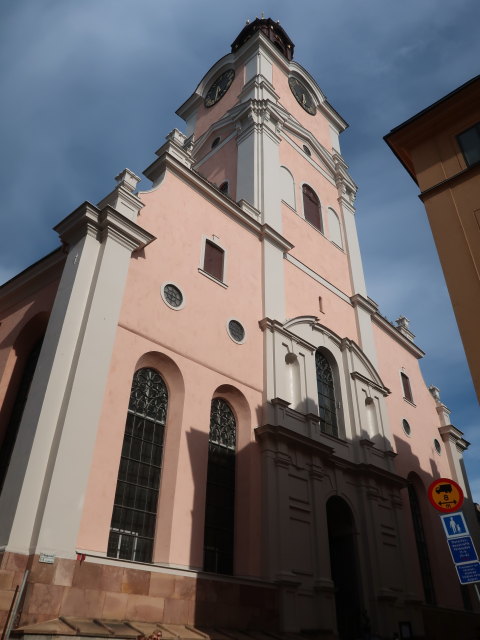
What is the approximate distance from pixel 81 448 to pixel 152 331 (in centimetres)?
365

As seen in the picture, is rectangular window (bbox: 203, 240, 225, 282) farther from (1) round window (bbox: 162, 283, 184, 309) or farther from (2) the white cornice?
(2) the white cornice

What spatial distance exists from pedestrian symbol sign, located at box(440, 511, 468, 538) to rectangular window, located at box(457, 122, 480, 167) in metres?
8.10

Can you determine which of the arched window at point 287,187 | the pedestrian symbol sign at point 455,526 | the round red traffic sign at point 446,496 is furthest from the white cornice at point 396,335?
the pedestrian symbol sign at point 455,526

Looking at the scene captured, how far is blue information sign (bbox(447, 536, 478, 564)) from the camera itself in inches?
283

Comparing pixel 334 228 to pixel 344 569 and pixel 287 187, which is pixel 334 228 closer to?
pixel 287 187

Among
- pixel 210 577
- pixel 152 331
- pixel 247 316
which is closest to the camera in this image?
pixel 210 577

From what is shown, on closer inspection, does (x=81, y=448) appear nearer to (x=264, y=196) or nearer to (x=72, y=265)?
(x=72, y=265)

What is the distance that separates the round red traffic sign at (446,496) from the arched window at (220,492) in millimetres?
6256

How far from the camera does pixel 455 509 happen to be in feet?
24.6

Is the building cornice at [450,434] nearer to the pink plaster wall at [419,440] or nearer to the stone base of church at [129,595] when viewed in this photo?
the pink plaster wall at [419,440]

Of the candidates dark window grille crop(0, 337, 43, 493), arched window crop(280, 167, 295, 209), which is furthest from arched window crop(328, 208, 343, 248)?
dark window grille crop(0, 337, 43, 493)

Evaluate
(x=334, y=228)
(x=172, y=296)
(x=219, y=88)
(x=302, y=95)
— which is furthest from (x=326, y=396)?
(x=219, y=88)

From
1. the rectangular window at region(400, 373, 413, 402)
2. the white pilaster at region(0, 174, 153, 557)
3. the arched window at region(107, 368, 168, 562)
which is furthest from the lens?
the rectangular window at region(400, 373, 413, 402)

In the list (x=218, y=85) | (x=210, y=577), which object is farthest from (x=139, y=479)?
(x=218, y=85)
